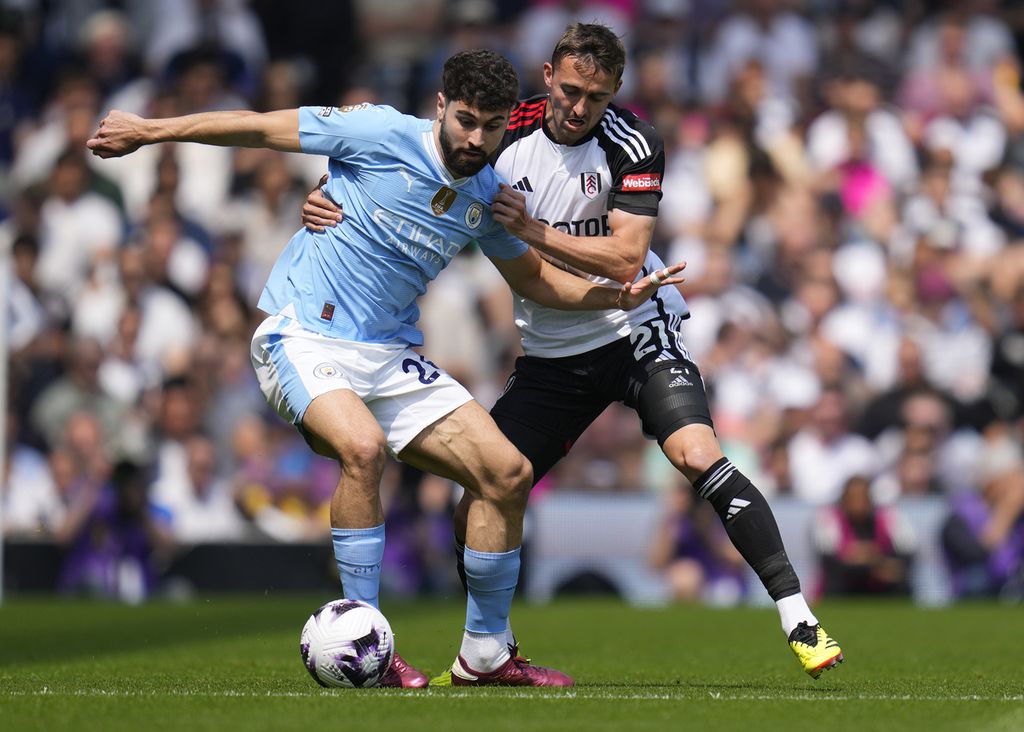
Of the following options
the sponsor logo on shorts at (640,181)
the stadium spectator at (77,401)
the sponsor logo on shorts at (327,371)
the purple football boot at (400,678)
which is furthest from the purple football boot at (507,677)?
the stadium spectator at (77,401)

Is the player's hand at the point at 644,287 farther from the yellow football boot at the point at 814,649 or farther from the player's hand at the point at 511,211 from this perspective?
the yellow football boot at the point at 814,649

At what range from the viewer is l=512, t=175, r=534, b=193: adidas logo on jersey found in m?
7.96

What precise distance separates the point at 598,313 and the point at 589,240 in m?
0.50

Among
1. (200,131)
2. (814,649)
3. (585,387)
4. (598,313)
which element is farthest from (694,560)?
(200,131)

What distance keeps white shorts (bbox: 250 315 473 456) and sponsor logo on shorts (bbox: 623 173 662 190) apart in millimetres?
1209

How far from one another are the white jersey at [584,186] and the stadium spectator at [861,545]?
6046mm

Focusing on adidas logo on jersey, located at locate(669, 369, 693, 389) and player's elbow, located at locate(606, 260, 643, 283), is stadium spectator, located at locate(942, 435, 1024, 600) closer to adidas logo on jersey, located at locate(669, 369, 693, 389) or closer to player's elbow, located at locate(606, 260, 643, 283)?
adidas logo on jersey, located at locate(669, 369, 693, 389)

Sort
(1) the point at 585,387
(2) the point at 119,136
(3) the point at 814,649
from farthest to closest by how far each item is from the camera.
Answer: (1) the point at 585,387 → (2) the point at 119,136 → (3) the point at 814,649

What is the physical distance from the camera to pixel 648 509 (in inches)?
557

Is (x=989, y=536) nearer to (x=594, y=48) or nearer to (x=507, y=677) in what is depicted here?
(x=507, y=677)

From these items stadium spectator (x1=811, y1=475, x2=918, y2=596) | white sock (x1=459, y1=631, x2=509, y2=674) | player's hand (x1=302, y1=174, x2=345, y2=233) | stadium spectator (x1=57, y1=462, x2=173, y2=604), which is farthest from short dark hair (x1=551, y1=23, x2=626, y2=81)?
stadium spectator (x1=57, y1=462, x2=173, y2=604)

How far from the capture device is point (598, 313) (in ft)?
26.4

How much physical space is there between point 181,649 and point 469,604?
267 centimetres

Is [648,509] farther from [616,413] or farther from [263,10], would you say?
[263,10]
